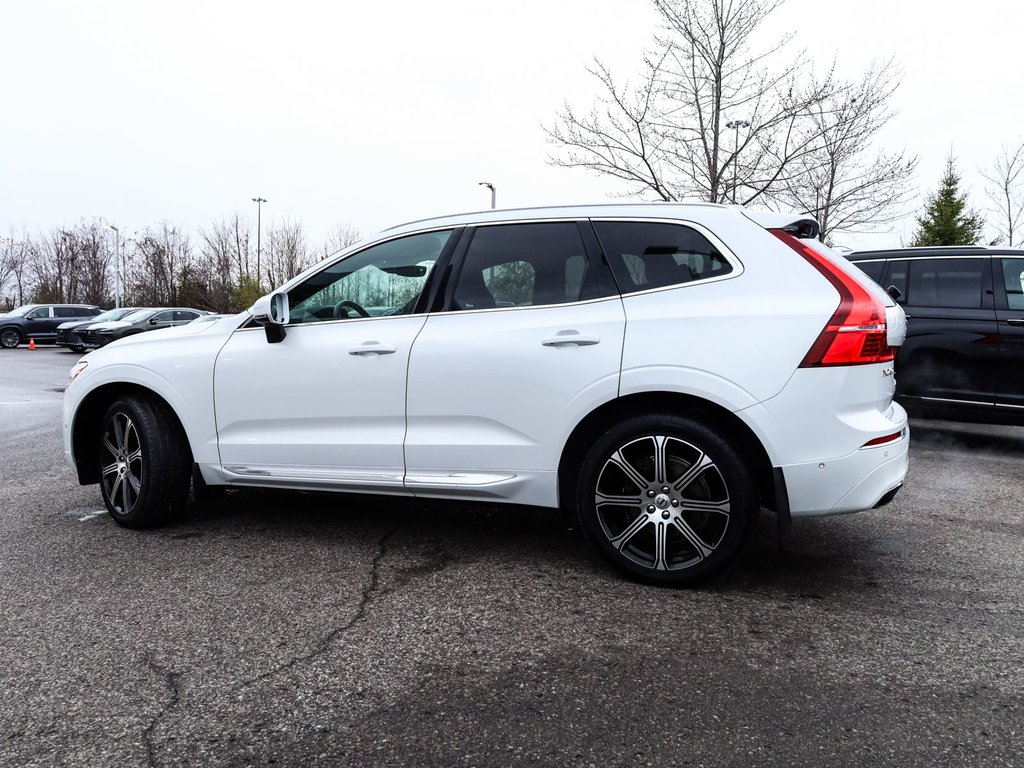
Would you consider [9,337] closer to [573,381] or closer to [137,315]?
[137,315]

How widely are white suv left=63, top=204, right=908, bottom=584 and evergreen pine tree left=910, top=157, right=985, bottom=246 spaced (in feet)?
119

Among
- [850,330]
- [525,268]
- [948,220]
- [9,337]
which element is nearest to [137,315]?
[9,337]

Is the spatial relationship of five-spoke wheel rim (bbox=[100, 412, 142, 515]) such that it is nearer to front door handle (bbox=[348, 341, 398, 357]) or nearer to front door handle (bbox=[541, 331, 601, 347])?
front door handle (bbox=[348, 341, 398, 357])

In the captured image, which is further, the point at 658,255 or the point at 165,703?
the point at 658,255

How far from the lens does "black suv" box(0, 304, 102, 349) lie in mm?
30266

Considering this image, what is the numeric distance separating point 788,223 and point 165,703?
123 inches

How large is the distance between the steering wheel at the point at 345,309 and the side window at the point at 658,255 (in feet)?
4.28

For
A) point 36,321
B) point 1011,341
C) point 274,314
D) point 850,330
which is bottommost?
point 1011,341

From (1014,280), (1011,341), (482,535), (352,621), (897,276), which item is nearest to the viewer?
(352,621)

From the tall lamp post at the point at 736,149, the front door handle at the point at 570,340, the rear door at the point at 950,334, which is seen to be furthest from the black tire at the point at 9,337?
the front door handle at the point at 570,340

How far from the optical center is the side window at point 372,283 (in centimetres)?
420

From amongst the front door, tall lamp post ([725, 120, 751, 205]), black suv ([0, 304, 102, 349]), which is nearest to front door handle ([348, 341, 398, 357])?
the front door

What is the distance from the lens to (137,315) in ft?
88.2

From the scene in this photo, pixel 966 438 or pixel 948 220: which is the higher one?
pixel 948 220
